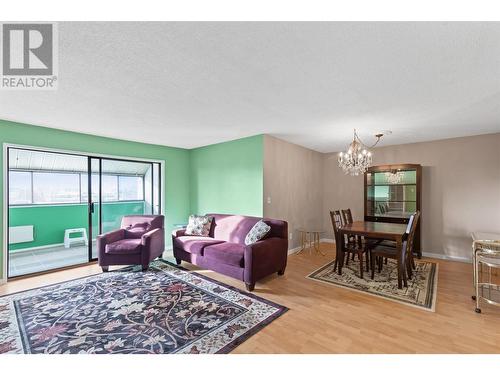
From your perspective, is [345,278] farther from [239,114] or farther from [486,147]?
[486,147]

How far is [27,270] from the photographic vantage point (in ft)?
11.7

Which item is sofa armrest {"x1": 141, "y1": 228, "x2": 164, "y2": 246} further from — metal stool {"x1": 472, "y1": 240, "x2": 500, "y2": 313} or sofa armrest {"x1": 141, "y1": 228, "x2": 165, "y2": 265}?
metal stool {"x1": 472, "y1": 240, "x2": 500, "y2": 313}

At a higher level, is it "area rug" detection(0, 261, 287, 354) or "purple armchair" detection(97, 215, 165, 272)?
"purple armchair" detection(97, 215, 165, 272)

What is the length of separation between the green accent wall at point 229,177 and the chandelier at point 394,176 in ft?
9.34

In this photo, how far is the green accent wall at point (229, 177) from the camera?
4.13 meters

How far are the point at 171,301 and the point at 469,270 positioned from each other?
465cm

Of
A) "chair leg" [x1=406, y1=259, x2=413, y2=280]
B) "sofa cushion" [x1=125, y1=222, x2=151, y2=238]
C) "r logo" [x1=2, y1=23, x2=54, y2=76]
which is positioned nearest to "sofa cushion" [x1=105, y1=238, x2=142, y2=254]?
"sofa cushion" [x1=125, y1=222, x2=151, y2=238]

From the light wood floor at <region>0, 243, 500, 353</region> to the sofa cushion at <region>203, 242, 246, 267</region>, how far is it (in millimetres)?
341

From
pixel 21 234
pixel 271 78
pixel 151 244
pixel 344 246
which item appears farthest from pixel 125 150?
pixel 344 246

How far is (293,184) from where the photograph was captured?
486 centimetres

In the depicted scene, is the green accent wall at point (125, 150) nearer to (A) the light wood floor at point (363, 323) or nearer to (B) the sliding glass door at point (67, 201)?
(B) the sliding glass door at point (67, 201)

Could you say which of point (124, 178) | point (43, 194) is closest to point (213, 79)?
point (124, 178)

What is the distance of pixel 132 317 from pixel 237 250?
1.39m

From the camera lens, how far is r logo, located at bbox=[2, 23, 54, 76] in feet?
4.71
